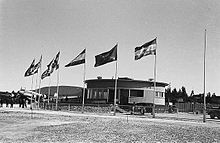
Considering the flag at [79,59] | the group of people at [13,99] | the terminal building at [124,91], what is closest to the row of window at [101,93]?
the terminal building at [124,91]

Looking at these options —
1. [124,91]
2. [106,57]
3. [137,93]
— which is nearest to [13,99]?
[124,91]

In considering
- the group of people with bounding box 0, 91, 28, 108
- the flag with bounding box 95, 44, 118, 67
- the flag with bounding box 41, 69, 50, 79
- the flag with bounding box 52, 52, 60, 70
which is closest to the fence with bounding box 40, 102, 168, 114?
the flag with bounding box 41, 69, 50, 79

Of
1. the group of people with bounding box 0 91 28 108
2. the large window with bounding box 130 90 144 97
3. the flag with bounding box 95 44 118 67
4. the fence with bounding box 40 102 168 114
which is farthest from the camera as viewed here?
the large window with bounding box 130 90 144 97

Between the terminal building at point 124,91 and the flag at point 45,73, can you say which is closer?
the flag at point 45,73

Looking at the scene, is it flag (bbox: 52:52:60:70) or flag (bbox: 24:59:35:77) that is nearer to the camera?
flag (bbox: 52:52:60:70)

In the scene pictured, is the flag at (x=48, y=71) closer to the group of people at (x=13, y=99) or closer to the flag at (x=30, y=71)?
the flag at (x=30, y=71)

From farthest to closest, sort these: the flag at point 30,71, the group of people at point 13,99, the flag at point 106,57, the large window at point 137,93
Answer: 1. the large window at point 137,93
2. the group of people at point 13,99
3. the flag at point 30,71
4. the flag at point 106,57

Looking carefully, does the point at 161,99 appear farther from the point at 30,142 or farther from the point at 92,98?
the point at 30,142

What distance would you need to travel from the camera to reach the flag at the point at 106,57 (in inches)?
1409

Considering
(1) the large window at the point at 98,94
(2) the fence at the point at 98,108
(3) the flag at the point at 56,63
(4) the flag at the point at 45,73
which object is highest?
(3) the flag at the point at 56,63

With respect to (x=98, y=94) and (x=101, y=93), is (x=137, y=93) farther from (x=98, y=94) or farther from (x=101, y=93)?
(x=98, y=94)

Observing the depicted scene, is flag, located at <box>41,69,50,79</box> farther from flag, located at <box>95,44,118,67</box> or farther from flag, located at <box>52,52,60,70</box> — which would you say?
flag, located at <box>95,44,118,67</box>

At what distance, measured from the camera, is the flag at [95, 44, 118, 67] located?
1409 inches

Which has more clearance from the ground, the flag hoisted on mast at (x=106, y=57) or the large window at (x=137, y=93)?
the flag hoisted on mast at (x=106, y=57)
